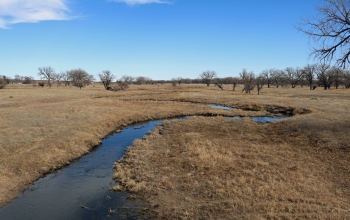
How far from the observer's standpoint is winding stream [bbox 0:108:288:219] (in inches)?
383

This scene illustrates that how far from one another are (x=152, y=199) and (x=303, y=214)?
Result: 5.86 meters

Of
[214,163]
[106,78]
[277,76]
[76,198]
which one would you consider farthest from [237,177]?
[277,76]

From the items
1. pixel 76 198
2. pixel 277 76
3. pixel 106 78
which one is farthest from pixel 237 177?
pixel 277 76

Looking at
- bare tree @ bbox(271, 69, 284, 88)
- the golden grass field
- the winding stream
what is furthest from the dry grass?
bare tree @ bbox(271, 69, 284, 88)

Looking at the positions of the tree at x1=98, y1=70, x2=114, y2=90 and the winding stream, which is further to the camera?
the tree at x1=98, y1=70, x2=114, y2=90

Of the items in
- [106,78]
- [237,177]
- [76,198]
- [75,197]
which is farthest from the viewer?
[106,78]

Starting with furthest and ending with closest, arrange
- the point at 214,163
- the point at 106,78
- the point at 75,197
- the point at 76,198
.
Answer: the point at 106,78
the point at 214,163
the point at 75,197
the point at 76,198

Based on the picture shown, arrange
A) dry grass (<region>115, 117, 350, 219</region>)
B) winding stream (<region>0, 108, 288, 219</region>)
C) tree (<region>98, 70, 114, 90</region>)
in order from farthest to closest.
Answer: tree (<region>98, 70, 114, 90</region>)
winding stream (<region>0, 108, 288, 219</region>)
dry grass (<region>115, 117, 350, 219</region>)

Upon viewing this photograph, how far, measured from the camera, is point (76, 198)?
11.1 meters

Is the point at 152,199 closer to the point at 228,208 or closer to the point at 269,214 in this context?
the point at 228,208

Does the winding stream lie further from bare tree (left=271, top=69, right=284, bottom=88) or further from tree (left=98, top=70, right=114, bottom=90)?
bare tree (left=271, top=69, right=284, bottom=88)

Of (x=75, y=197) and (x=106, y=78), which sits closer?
(x=75, y=197)

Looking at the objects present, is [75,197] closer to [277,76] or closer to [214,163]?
[214,163]

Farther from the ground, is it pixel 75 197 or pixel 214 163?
pixel 214 163
